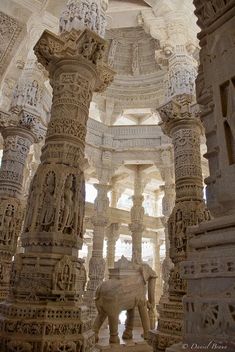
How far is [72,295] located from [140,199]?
10.4 meters

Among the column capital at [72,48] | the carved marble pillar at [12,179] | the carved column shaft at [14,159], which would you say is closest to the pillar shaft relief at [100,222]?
the carved marble pillar at [12,179]

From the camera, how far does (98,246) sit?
1159 cm

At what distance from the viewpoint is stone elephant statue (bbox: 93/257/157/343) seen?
5.32 metres

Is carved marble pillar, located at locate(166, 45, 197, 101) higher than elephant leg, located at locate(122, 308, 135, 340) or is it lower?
higher

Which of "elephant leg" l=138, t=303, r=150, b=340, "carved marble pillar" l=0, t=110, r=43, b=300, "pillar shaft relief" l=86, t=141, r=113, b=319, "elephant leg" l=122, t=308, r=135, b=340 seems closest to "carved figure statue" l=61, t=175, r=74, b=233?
"carved marble pillar" l=0, t=110, r=43, b=300

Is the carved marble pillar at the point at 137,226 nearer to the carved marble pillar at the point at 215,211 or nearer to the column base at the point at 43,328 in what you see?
the column base at the point at 43,328

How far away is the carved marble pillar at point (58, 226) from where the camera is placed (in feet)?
10.2

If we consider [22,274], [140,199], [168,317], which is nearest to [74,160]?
[22,274]

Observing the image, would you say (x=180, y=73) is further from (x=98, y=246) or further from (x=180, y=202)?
(x=98, y=246)

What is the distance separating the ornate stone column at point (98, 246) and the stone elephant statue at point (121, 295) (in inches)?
176

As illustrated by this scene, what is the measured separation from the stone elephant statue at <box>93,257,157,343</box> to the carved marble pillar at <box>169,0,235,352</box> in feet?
12.5

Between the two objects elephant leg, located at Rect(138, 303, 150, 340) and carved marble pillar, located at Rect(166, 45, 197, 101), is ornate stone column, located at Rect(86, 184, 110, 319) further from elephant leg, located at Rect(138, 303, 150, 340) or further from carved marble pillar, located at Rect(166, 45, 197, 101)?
carved marble pillar, located at Rect(166, 45, 197, 101)

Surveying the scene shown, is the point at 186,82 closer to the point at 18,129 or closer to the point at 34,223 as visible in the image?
the point at 18,129

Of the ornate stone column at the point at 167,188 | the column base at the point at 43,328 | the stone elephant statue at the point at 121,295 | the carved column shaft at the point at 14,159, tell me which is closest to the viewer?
the column base at the point at 43,328
